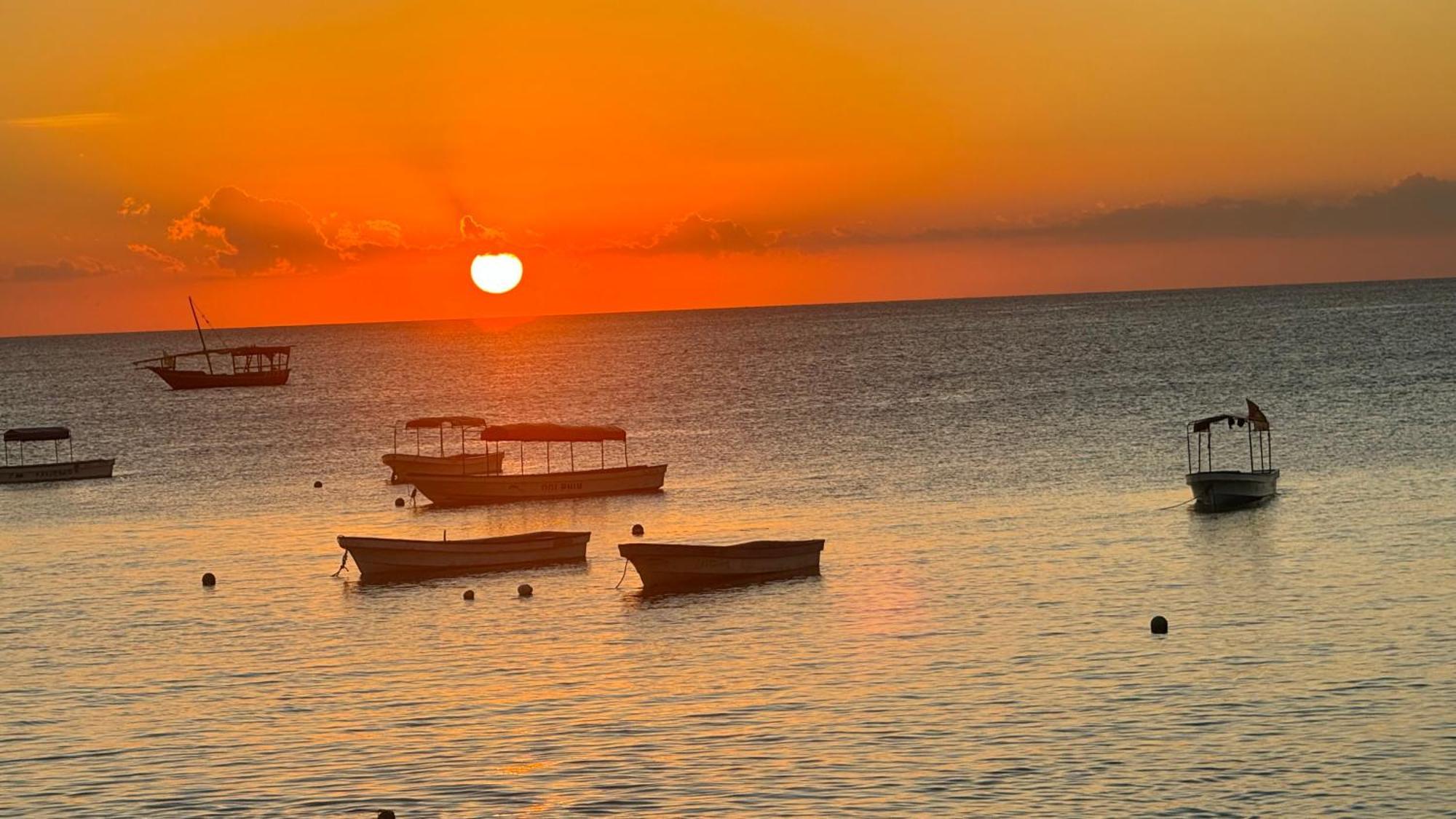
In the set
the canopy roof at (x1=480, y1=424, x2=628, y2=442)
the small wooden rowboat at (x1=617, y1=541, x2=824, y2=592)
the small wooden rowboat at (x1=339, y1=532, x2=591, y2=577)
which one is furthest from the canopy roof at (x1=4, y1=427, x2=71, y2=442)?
the small wooden rowboat at (x1=617, y1=541, x2=824, y2=592)

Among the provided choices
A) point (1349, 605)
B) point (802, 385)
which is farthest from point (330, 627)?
point (802, 385)

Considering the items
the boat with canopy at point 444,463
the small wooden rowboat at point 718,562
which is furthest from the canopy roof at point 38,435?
the small wooden rowboat at point 718,562

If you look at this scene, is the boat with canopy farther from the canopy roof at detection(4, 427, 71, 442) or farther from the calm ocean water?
the canopy roof at detection(4, 427, 71, 442)

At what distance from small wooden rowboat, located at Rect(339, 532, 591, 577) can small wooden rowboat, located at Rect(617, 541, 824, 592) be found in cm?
542

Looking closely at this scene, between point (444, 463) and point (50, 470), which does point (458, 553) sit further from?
point (50, 470)

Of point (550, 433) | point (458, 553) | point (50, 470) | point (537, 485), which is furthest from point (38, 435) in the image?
point (458, 553)

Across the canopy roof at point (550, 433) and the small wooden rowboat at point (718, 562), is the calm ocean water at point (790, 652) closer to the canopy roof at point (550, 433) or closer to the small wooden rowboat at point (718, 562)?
the small wooden rowboat at point (718, 562)

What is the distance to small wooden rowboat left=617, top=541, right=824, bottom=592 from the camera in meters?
51.2

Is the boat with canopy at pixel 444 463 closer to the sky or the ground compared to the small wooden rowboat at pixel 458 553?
closer to the sky

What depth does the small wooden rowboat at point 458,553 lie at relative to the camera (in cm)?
5488

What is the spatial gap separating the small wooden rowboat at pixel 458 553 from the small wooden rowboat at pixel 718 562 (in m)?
5.42

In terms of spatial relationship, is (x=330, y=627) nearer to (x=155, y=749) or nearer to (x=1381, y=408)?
(x=155, y=749)

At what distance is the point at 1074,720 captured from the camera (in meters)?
33.3

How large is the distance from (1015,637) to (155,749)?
20.0 meters
